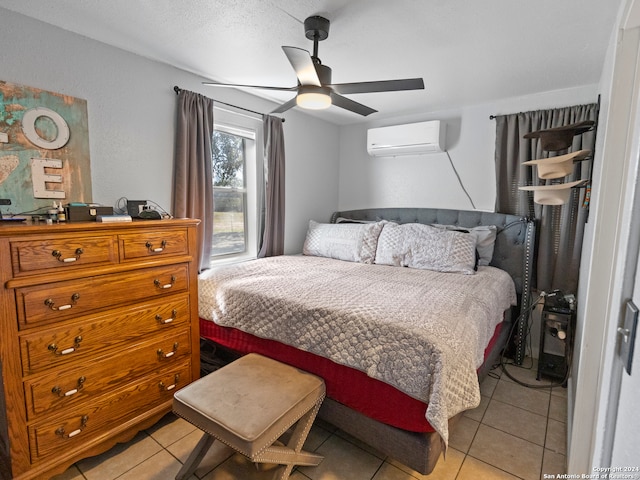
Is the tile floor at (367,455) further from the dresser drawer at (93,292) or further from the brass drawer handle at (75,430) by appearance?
the dresser drawer at (93,292)

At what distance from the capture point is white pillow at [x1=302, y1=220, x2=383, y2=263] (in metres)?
3.11

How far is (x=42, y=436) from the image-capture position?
1.41 meters

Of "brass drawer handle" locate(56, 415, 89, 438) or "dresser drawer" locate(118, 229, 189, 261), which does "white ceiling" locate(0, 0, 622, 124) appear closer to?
"dresser drawer" locate(118, 229, 189, 261)

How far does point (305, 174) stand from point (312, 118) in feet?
2.15

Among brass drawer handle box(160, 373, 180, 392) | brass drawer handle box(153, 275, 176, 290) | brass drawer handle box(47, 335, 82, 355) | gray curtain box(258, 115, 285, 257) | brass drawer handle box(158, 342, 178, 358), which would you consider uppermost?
gray curtain box(258, 115, 285, 257)

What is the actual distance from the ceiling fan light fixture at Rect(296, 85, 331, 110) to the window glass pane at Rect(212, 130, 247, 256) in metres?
1.37

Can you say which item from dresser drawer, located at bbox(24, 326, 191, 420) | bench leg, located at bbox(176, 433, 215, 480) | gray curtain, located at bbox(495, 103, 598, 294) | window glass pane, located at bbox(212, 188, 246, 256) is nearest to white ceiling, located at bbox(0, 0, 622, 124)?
gray curtain, located at bbox(495, 103, 598, 294)

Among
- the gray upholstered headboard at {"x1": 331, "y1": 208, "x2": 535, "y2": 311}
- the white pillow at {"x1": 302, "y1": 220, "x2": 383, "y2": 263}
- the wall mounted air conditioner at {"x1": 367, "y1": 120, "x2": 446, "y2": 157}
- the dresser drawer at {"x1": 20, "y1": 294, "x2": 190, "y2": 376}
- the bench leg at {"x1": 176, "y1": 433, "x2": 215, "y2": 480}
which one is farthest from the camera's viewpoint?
the wall mounted air conditioner at {"x1": 367, "y1": 120, "x2": 446, "y2": 157}

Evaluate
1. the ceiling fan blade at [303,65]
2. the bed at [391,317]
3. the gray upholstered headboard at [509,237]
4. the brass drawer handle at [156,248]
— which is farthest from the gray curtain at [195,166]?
the gray upholstered headboard at [509,237]

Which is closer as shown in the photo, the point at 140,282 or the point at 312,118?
the point at 140,282

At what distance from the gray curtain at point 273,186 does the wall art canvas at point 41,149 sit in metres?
1.51

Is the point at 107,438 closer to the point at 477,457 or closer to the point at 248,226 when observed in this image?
the point at 477,457

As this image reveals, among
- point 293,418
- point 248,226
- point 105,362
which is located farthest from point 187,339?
point 248,226

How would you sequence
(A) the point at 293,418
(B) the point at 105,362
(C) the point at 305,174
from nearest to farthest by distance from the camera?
(A) the point at 293,418 → (B) the point at 105,362 → (C) the point at 305,174
